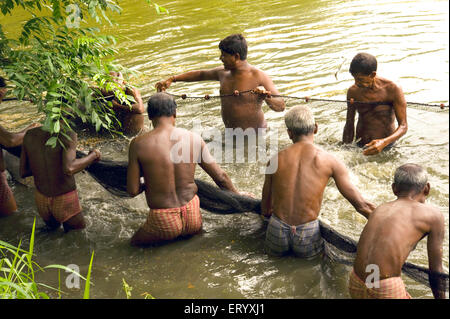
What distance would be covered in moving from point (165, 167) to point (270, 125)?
317cm

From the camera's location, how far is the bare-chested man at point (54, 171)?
4969mm

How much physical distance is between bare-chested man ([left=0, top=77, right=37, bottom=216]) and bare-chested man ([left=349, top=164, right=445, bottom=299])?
3.71 metres

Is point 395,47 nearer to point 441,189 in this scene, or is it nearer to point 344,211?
point 441,189

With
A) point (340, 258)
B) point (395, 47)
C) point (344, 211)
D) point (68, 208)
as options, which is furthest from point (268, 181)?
point (395, 47)

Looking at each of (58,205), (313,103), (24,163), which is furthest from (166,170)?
(313,103)

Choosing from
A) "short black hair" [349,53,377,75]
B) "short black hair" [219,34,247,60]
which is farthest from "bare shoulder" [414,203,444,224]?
"short black hair" [219,34,247,60]

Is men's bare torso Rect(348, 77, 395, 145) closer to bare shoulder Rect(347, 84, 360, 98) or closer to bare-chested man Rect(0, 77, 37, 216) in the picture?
bare shoulder Rect(347, 84, 360, 98)

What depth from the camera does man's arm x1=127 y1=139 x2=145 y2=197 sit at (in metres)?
4.66

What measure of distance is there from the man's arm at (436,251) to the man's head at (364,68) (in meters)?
2.48

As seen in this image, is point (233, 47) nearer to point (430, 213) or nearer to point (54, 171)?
point (54, 171)

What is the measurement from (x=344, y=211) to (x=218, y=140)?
2.54 meters

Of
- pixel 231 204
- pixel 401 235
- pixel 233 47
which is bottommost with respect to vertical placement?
pixel 231 204

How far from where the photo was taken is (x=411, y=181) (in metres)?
3.60
